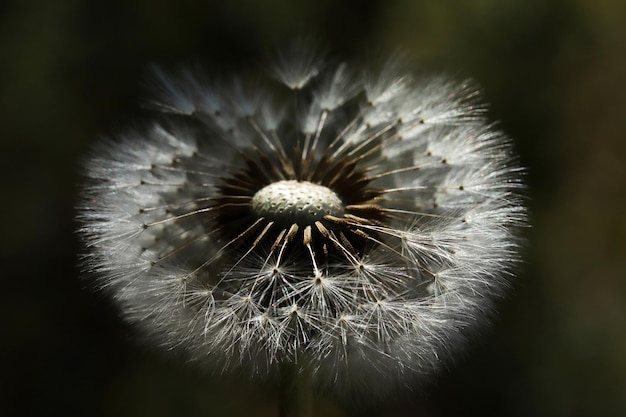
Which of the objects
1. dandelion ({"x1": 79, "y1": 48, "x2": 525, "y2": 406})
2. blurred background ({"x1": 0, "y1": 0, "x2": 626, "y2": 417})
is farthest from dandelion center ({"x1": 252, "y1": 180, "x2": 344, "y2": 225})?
blurred background ({"x1": 0, "y1": 0, "x2": 626, "y2": 417})

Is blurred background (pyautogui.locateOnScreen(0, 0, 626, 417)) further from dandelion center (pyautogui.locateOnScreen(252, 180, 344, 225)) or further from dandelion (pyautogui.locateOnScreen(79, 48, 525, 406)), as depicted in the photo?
dandelion center (pyautogui.locateOnScreen(252, 180, 344, 225))

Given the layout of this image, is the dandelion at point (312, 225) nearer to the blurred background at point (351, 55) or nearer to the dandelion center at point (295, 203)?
the dandelion center at point (295, 203)

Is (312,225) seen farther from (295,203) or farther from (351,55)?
(351,55)

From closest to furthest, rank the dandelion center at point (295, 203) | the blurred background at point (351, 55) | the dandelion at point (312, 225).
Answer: the dandelion at point (312, 225)
the dandelion center at point (295, 203)
the blurred background at point (351, 55)

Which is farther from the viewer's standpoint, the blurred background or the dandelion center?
the blurred background

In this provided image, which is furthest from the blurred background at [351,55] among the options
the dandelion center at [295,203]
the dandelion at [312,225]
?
the dandelion center at [295,203]

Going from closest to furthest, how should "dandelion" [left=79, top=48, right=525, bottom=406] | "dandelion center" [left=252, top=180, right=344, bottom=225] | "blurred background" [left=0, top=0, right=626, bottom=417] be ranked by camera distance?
"dandelion" [left=79, top=48, right=525, bottom=406], "dandelion center" [left=252, top=180, right=344, bottom=225], "blurred background" [left=0, top=0, right=626, bottom=417]
